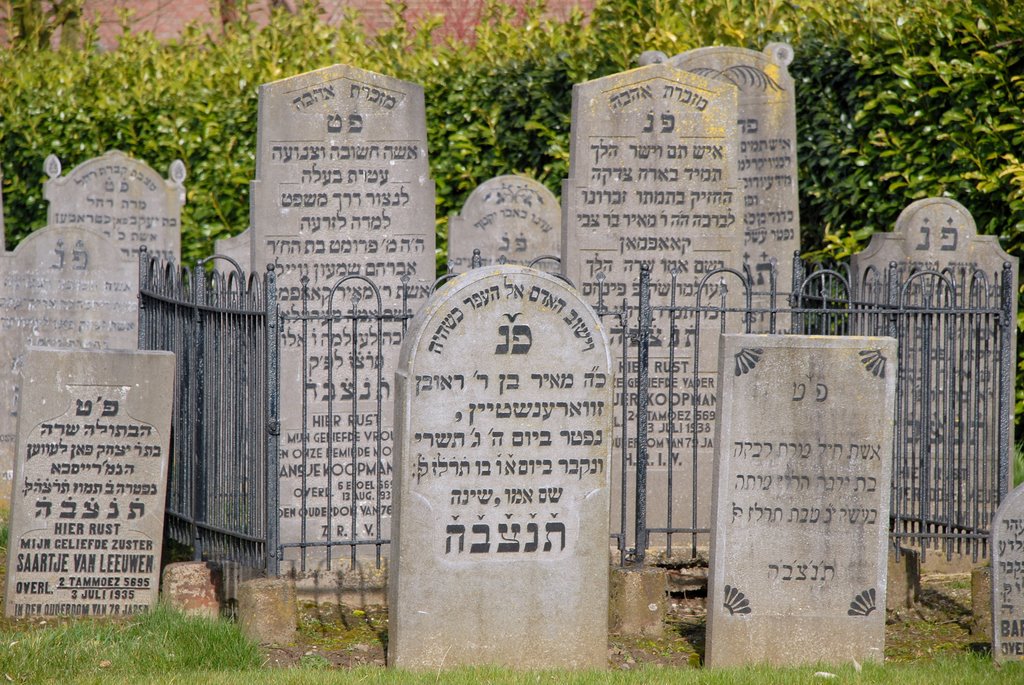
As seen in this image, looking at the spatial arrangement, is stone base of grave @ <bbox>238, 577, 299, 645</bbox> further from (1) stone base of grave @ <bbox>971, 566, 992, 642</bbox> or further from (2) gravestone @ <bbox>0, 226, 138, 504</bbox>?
(2) gravestone @ <bbox>0, 226, 138, 504</bbox>

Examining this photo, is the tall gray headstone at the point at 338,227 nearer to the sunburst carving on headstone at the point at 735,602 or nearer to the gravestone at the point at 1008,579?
the sunburst carving on headstone at the point at 735,602

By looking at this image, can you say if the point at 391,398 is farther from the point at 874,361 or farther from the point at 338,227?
the point at 874,361

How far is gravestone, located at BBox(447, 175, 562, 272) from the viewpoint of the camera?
11.0 meters

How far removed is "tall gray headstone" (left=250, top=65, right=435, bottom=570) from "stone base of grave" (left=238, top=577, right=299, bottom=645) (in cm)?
106

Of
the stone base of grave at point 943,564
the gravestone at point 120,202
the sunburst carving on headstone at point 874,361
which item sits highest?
the gravestone at point 120,202

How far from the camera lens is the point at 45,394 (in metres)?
6.22

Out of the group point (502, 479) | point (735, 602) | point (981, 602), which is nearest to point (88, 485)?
point (502, 479)

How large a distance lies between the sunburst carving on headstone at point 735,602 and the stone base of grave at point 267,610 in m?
1.93

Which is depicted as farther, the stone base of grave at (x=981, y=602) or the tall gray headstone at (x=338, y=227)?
the tall gray headstone at (x=338, y=227)

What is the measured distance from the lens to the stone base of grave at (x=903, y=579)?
6605mm

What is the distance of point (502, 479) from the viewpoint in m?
5.44

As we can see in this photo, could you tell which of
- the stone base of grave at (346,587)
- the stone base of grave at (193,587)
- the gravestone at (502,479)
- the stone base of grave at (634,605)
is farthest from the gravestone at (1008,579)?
the stone base of grave at (193,587)

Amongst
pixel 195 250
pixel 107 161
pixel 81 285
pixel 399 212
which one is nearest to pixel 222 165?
pixel 195 250

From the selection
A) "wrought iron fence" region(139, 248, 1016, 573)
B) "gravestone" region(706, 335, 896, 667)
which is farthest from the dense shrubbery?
"gravestone" region(706, 335, 896, 667)
